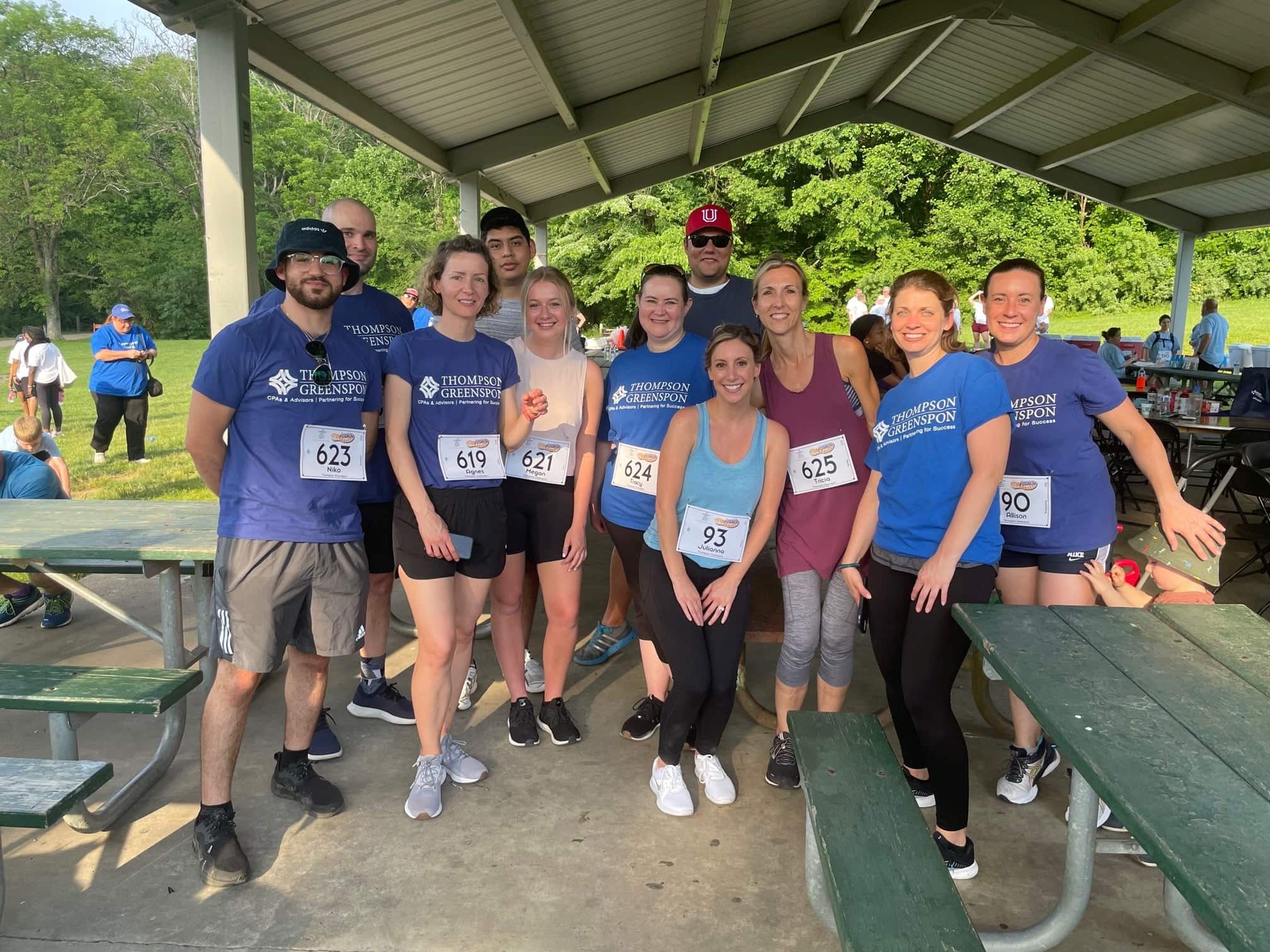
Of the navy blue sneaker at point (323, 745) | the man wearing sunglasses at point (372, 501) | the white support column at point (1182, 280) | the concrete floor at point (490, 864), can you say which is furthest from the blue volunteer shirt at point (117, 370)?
the white support column at point (1182, 280)

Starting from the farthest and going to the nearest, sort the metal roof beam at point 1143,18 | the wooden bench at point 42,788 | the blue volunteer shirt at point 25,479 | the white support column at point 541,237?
→ the white support column at point 541,237
the metal roof beam at point 1143,18
the blue volunteer shirt at point 25,479
the wooden bench at point 42,788

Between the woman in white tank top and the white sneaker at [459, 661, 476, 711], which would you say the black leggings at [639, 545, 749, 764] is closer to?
the woman in white tank top

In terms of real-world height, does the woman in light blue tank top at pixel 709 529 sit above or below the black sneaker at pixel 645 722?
above

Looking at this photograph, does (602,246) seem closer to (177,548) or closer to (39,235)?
(177,548)

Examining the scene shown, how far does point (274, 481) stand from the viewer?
2381 millimetres

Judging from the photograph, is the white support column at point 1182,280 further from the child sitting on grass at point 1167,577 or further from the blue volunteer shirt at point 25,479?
the blue volunteer shirt at point 25,479

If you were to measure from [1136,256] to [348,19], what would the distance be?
26.3 metres

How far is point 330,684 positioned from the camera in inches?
145

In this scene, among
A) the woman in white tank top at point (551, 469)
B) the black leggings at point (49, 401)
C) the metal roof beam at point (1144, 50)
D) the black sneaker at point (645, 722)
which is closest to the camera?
the woman in white tank top at point (551, 469)

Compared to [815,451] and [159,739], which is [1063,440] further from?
[159,739]

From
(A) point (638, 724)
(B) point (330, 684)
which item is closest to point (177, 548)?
(B) point (330, 684)

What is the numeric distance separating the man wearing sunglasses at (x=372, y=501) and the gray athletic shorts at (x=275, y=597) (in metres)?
0.54

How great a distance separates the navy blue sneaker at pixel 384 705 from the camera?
3311 mm

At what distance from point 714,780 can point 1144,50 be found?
7663 mm
